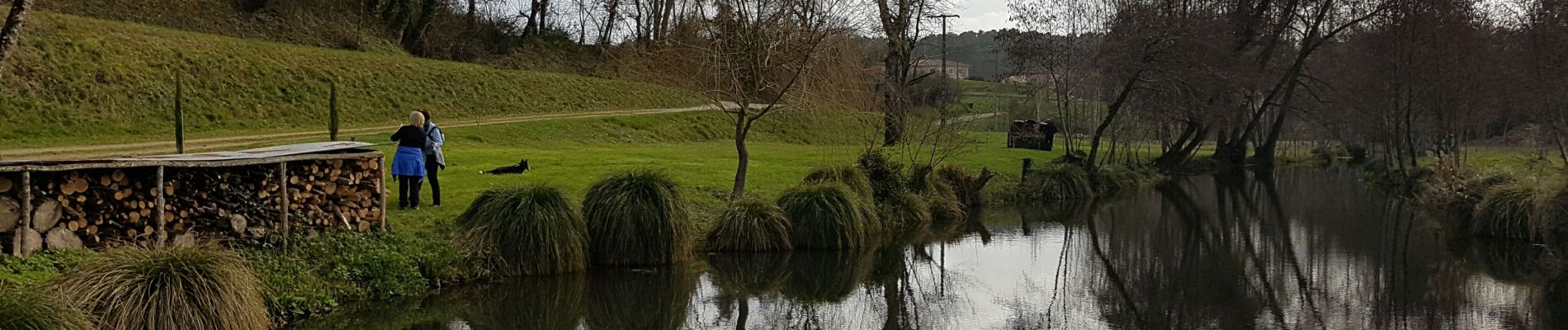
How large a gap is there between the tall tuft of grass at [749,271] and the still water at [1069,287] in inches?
1.3

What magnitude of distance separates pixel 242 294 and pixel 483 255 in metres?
3.80

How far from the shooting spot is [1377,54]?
2956 cm

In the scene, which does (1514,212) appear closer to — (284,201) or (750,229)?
(750,229)

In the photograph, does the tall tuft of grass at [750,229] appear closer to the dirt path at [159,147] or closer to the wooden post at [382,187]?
the dirt path at [159,147]

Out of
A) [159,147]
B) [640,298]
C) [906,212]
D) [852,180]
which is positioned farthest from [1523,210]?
[159,147]

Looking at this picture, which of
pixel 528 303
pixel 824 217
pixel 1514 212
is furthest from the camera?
pixel 1514 212

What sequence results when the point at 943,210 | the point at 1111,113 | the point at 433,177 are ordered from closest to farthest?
the point at 433,177 < the point at 943,210 < the point at 1111,113

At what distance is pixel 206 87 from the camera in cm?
3369

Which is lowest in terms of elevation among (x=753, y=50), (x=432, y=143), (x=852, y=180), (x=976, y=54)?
(x=852, y=180)

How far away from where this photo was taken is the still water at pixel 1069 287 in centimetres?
1043

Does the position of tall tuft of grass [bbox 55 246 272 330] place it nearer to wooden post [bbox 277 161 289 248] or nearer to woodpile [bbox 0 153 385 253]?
woodpile [bbox 0 153 385 253]

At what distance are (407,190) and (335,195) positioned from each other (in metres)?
2.13

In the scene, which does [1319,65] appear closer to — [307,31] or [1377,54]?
[1377,54]

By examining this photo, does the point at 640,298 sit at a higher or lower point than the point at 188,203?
lower
